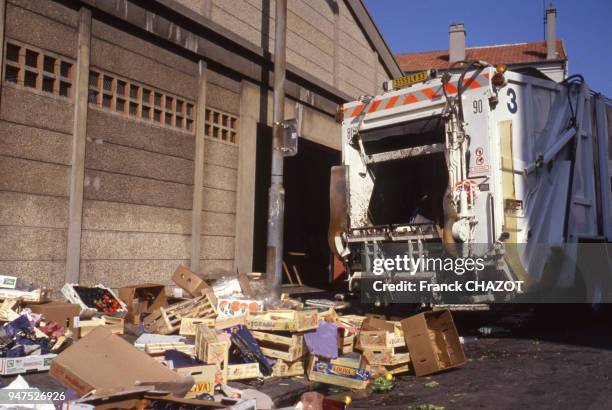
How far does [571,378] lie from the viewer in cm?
509

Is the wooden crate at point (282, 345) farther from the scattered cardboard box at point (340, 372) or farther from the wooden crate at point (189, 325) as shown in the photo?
the wooden crate at point (189, 325)

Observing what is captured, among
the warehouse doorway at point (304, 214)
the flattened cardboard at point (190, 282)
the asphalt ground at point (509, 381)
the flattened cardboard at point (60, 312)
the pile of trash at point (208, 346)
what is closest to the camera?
the pile of trash at point (208, 346)

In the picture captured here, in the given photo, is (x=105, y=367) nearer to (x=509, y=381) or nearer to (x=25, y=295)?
(x=25, y=295)

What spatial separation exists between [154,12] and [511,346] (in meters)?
6.31

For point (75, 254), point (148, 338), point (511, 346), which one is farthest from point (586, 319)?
point (75, 254)

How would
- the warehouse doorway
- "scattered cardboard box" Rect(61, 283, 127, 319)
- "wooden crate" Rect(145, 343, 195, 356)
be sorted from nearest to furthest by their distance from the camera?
"wooden crate" Rect(145, 343, 195, 356) < "scattered cardboard box" Rect(61, 283, 127, 319) < the warehouse doorway

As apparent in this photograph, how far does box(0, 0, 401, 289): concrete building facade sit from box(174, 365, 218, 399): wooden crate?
315cm

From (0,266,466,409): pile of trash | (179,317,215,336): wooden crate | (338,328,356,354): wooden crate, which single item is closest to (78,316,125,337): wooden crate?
Result: (0,266,466,409): pile of trash

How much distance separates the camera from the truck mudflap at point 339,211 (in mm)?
7801

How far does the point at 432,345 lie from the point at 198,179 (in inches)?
189

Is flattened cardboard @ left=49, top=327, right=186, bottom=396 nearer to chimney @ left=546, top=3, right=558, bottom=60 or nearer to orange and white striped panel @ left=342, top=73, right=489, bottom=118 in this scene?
orange and white striped panel @ left=342, top=73, right=489, bottom=118

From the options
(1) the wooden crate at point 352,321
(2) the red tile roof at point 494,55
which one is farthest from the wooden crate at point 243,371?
(2) the red tile roof at point 494,55

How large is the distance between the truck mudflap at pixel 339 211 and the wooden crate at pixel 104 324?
9.24ft

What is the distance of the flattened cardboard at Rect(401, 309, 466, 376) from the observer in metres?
5.57
